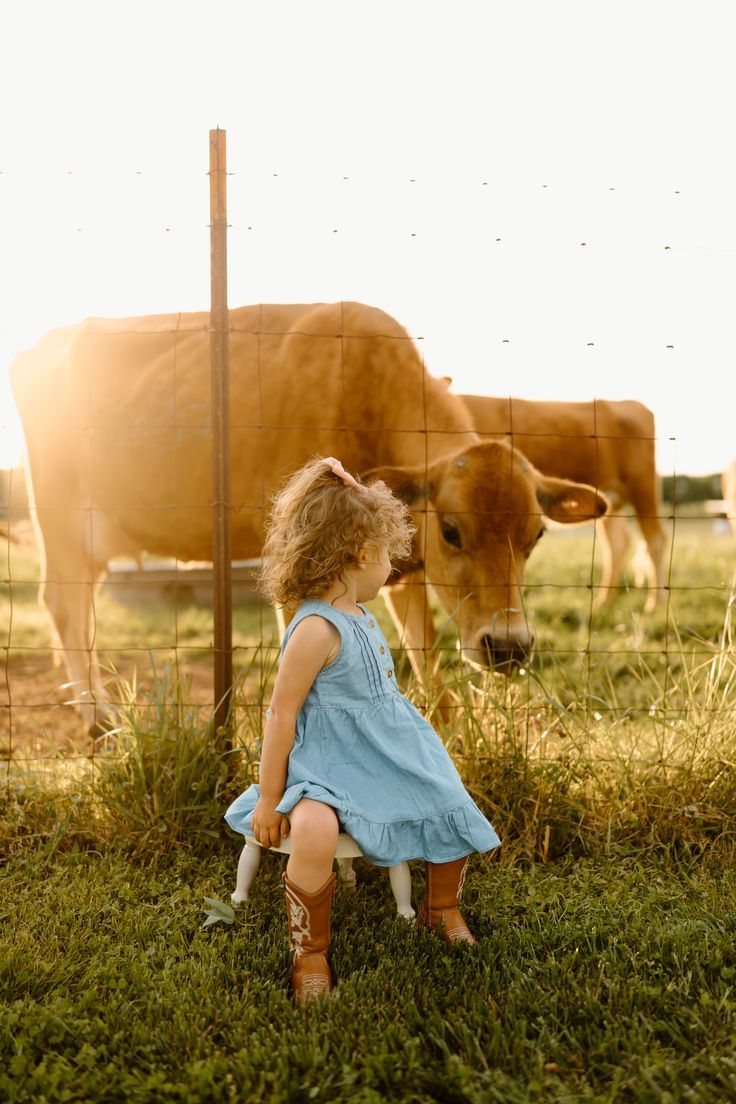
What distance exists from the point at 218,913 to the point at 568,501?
8.84 ft

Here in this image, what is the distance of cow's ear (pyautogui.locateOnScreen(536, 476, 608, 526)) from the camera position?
467cm

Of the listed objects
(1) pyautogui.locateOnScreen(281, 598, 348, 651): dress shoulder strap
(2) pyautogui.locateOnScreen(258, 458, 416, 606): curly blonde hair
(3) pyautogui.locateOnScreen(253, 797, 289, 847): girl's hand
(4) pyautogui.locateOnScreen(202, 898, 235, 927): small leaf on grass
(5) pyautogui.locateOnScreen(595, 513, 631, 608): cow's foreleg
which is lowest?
(5) pyautogui.locateOnScreen(595, 513, 631, 608): cow's foreleg

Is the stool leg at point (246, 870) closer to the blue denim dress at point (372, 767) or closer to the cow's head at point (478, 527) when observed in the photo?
the blue denim dress at point (372, 767)

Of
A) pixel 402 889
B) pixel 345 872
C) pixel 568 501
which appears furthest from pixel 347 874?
pixel 568 501

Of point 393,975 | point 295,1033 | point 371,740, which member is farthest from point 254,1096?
point 371,740

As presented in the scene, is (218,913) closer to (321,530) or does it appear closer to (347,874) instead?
(347,874)

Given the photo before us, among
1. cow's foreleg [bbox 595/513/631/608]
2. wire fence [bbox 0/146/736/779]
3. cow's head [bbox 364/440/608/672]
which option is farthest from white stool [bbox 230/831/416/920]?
cow's foreleg [bbox 595/513/631/608]

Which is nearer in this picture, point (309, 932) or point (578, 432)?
point (309, 932)

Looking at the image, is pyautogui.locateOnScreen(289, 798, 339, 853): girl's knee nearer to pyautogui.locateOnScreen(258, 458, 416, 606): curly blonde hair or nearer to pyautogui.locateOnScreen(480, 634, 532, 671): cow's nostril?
pyautogui.locateOnScreen(258, 458, 416, 606): curly blonde hair

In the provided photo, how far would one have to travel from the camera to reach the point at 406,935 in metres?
2.64

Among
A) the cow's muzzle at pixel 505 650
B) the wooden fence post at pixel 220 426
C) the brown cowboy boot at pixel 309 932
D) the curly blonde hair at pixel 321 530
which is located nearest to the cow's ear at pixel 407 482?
the cow's muzzle at pixel 505 650

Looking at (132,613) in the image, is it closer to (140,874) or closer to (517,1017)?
(140,874)

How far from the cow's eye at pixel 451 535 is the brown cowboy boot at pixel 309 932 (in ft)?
7.06

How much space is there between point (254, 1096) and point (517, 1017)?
644mm
